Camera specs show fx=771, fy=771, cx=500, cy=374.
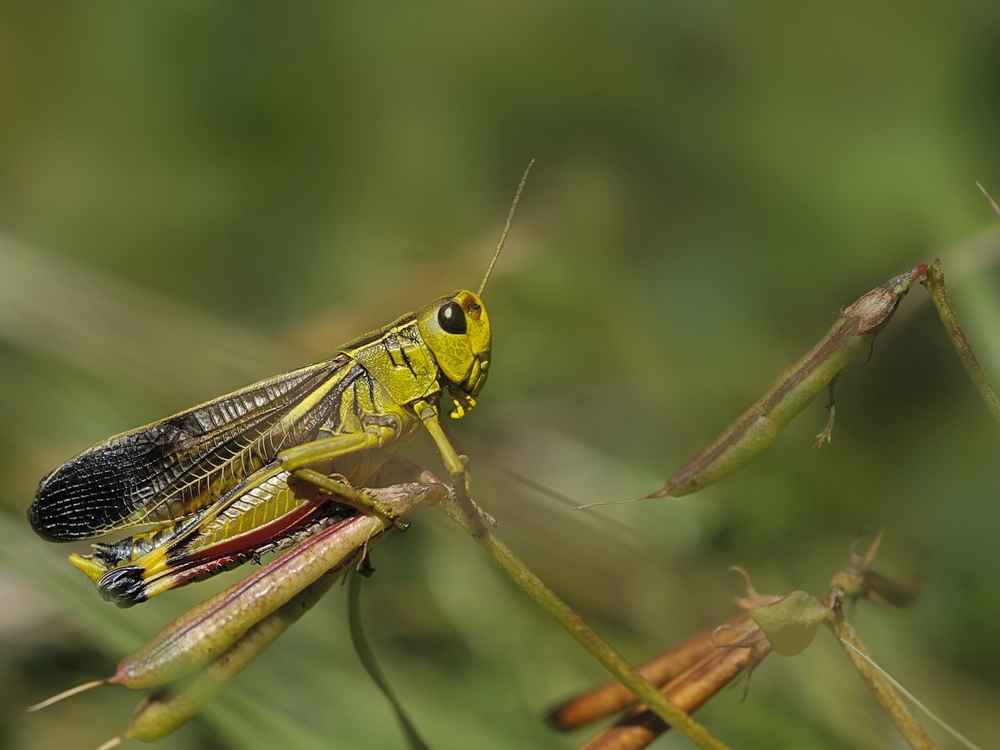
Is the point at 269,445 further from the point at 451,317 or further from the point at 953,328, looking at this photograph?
the point at 953,328

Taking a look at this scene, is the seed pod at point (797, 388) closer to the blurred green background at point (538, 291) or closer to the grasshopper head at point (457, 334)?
the blurred green background at point (538, 291)

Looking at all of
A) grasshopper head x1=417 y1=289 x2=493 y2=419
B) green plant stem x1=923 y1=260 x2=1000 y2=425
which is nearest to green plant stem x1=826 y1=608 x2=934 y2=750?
green plant stem x1=923 y1=260 x2=1000 y2=425

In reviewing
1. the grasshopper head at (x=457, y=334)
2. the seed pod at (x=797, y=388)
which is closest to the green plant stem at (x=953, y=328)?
the seed pod at (x=797, y=388)

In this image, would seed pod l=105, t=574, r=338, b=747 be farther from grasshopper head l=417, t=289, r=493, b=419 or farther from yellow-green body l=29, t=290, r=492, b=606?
grasshopper head l=417, t=289, r=493, b=419

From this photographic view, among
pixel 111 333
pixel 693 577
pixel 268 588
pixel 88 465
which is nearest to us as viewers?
pixel 268 588

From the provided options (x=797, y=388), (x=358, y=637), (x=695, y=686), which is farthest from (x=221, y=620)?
(x=797, y=388)

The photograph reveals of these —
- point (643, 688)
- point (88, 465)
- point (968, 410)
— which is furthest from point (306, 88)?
point (643, 688)

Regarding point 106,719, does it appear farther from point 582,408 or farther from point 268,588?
Answer: point 582,408
